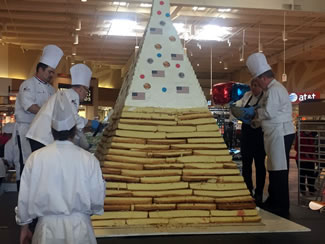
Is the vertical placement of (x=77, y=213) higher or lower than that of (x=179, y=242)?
higher

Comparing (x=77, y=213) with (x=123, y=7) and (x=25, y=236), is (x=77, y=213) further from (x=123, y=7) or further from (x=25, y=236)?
(x=123, y=7)

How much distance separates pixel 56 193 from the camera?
6.46 feet

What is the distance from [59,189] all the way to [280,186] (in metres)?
2.65

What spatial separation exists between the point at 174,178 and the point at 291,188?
4283mm

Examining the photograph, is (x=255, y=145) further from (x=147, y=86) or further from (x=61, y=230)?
(x=61, y=230)

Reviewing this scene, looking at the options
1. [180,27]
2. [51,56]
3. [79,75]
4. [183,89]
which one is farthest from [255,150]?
[180,27]

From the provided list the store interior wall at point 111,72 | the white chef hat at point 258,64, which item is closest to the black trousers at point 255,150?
the white chef hat at point 258,64

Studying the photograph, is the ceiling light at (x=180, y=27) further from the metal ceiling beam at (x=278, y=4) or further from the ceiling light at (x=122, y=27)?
the metal ceiling beam at (x=278, y=4)

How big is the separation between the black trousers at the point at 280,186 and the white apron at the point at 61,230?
249cm

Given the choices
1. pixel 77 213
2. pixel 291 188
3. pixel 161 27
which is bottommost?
pixel 291 188

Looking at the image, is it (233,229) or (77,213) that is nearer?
(77,213)

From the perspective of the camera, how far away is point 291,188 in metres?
7.18

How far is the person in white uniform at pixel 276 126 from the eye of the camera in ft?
13.1

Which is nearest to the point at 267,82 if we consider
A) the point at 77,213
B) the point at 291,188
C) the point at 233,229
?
the point at 233,229
